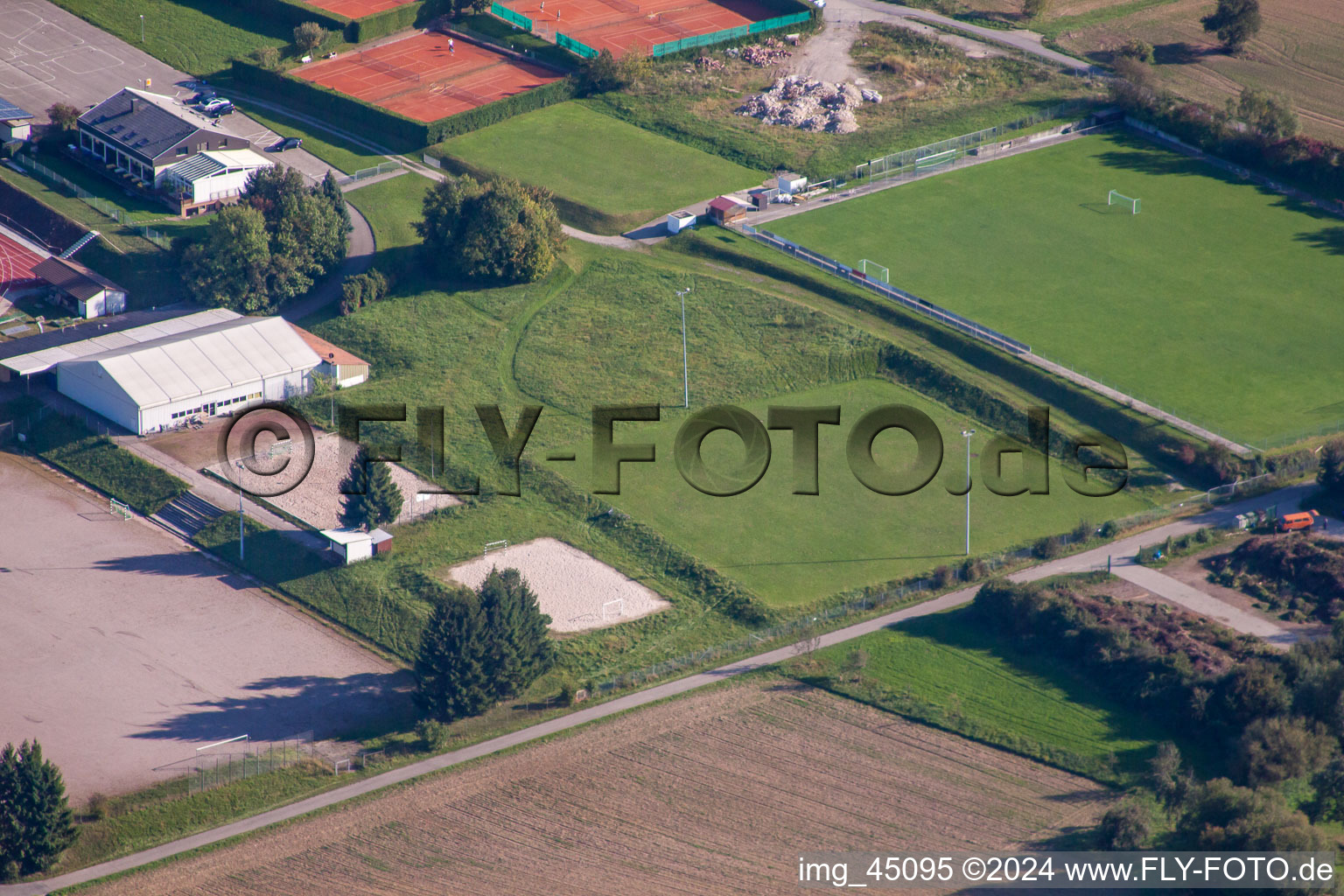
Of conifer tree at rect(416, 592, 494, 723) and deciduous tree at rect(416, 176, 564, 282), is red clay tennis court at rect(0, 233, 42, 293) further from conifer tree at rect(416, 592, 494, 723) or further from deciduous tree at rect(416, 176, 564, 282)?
conifer tree at rect(416, 592, 494, 723)

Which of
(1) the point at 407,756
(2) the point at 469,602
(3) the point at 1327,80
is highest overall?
(3) the point at 1327,80

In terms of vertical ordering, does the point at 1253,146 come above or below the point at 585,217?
above

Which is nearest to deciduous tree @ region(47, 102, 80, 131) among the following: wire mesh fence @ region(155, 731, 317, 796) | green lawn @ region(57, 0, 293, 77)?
green lawn @ region(57, 0, 293, 77)

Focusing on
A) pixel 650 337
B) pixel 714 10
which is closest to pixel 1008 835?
pixel 650 337

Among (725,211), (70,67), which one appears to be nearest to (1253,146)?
(725,211)

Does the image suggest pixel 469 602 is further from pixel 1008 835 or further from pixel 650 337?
pixel 650 337

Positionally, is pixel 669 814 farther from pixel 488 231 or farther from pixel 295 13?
pixel 295 13

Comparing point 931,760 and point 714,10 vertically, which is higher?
point 714,10
